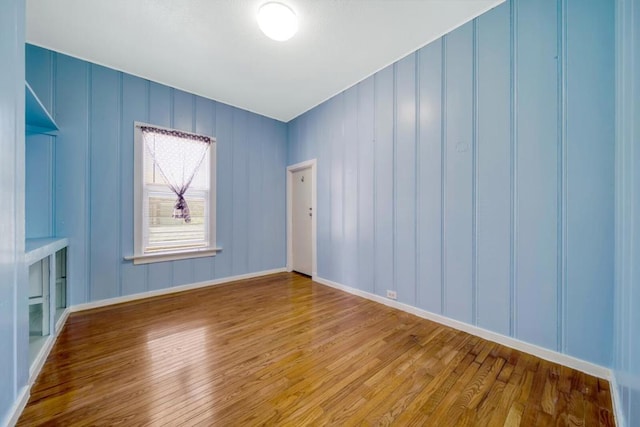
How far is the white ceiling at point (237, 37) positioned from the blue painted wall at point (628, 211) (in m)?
1.27

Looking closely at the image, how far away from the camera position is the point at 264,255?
14.1ft

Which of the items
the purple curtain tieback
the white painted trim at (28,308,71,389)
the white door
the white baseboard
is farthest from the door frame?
the white painted trim at (28,308,71,389)

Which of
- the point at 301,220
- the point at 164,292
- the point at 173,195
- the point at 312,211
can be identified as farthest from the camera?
the point at 301,220

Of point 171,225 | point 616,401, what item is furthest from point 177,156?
point 616,401

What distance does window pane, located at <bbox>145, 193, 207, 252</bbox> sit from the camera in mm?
3254

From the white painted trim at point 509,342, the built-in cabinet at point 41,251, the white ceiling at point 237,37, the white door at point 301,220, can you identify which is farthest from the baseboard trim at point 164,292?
the white ceiling at point 237,37

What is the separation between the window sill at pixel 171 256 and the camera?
307 cm

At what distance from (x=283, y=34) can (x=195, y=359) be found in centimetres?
290

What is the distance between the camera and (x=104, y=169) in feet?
9.50

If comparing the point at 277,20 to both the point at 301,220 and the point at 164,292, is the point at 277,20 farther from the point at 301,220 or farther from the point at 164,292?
the point at 164,292

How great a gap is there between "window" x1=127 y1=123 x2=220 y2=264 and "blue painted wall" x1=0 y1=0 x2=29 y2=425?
1.89 meters

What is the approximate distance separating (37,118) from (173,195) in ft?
4.74

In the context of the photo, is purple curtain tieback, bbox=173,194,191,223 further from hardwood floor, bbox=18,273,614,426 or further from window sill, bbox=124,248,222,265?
hardwood floor, bbox=18,273,614,426

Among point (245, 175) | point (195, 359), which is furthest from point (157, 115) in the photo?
point (195, 359)
